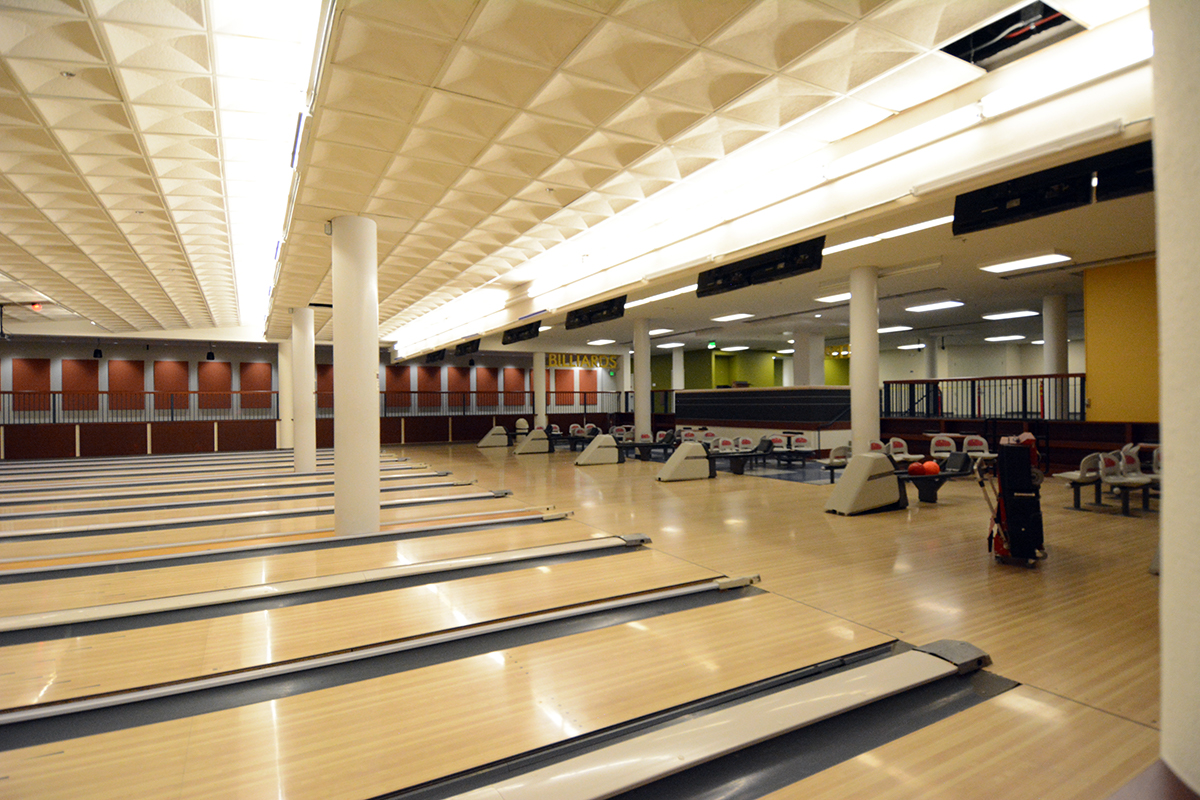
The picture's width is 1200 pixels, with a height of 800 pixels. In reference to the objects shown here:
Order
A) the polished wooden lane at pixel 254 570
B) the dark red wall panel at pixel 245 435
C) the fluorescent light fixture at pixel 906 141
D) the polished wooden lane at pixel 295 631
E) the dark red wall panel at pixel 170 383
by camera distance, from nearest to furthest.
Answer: the polished wooden lane at pixel 295 631 < the polished wooden lane at pixel 254 570 < the fluorescent light fixture at pixel 906 141 < the dark red wall panel at pixel 245 435 < the dark red wall panel at pixel 170 383

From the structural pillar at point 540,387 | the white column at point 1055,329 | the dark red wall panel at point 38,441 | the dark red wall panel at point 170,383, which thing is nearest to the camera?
the white column at point 1055,329

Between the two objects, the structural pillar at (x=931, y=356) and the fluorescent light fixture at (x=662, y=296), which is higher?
the fluorescent light fixture at (x=662, y=296)

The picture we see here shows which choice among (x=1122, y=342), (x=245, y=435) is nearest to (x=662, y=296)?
(x=1122, y=342)

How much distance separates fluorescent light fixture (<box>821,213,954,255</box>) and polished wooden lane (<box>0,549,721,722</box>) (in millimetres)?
5692

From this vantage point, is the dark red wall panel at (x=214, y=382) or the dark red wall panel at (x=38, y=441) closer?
the dark red wall panel at (x=38, y=441)

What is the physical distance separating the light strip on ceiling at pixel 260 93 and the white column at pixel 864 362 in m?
9.03

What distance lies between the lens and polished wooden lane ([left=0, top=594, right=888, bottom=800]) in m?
2.65

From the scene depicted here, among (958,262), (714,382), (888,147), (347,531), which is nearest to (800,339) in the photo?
(714,382)

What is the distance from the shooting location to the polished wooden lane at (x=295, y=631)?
12.0ft

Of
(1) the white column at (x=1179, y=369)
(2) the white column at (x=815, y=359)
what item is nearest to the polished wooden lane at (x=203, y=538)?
(1) the white column at (x=1179, y=369)

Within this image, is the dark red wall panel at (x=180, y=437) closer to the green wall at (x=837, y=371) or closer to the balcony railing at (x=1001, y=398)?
the balcony railing at (x=1001, y=398)

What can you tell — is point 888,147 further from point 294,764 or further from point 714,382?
point 714,382

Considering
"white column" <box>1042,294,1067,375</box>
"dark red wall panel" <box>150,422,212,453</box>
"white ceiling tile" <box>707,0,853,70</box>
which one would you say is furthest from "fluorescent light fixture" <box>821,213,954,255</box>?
"dark red wall panel" <box>150,422,212,453</box>

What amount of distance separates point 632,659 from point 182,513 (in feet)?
27.0
